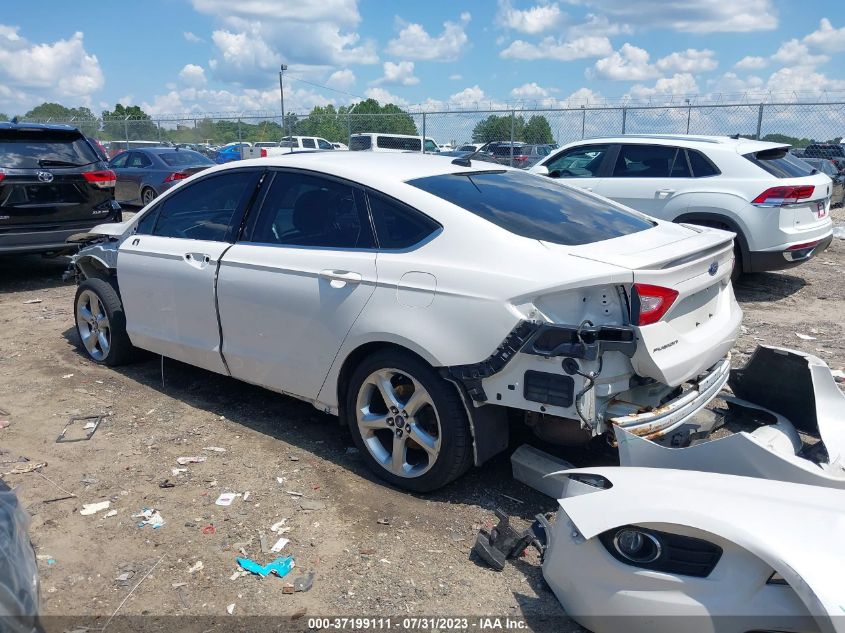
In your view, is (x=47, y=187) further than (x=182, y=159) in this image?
No

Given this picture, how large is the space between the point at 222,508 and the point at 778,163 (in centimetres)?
747

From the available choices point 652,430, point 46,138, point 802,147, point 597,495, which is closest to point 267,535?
point 597,495

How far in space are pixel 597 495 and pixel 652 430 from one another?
680mm

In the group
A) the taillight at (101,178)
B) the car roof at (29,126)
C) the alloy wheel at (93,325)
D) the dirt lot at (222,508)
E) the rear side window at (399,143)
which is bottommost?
the dirt lot at (222,508)

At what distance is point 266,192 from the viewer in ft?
14.6

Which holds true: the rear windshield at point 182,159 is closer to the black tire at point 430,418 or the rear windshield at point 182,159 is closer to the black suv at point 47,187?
the black suv at point 47,187

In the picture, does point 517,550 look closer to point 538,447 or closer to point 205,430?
point 538,447

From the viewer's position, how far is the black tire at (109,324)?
5566mm

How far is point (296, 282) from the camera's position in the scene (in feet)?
13.3

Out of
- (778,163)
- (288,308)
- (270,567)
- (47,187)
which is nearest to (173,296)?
(288,308)

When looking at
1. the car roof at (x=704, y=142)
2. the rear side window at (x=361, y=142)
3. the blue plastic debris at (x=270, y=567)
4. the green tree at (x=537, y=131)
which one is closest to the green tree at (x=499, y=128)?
the green tree at (x=537, y=131)

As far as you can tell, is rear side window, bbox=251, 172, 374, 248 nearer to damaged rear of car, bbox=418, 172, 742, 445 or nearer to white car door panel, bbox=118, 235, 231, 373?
white car door panel, bbox=118, 235, 231, 373

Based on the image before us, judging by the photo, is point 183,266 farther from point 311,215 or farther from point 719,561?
point 719,561

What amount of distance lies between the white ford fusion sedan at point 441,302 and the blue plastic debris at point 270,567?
79cm
